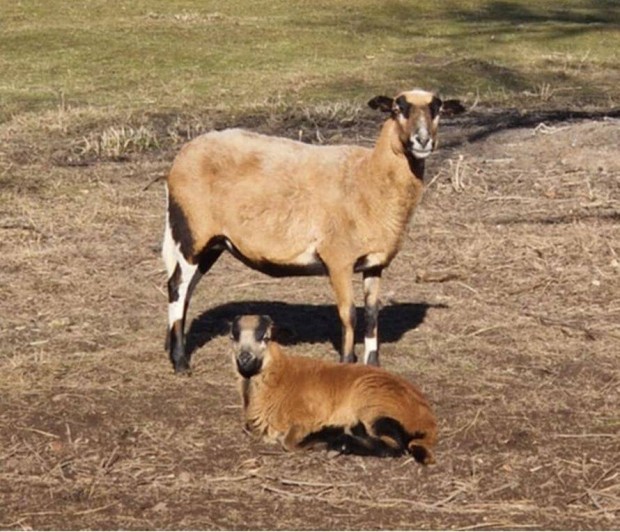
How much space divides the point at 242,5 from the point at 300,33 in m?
5.62

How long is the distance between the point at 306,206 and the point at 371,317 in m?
0.83

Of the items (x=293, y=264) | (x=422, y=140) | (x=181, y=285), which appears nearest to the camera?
(x=422, y=140)

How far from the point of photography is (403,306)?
37.7ft

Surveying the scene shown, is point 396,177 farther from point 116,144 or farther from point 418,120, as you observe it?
Answer: point 116,144

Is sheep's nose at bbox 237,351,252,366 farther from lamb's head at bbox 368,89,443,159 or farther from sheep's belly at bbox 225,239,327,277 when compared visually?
lamb's head at bbox 368,89,443,159

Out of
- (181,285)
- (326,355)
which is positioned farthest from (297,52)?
(181,285)

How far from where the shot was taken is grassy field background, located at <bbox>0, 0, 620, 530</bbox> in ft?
25.1

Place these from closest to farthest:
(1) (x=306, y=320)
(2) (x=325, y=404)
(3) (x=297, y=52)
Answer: (2) (x=325, y=404) → (1) (x=306, y=320) → (3) (x=297, y=52)

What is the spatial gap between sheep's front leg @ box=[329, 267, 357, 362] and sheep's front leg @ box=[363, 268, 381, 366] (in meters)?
0.19

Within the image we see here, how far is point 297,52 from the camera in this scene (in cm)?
2875

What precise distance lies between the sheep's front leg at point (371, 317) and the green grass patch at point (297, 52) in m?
11.4

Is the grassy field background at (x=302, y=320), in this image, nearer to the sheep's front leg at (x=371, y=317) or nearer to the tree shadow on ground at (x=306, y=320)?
the tree shadow on ground at (x=306, y=320)

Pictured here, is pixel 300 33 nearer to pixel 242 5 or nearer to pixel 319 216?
pixel 242 5

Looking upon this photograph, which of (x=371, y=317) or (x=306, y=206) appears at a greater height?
(x=306, y=206)
